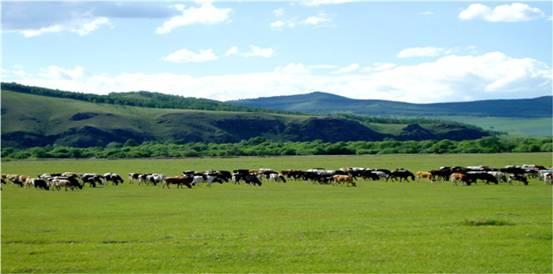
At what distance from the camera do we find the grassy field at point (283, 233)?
16.3 meters

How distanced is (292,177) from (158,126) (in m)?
120

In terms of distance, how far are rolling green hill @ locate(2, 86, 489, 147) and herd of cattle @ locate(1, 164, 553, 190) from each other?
98.8m

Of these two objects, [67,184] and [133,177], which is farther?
[133,177]

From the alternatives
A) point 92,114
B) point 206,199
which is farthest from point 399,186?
point 92,114

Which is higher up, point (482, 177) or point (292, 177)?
point (482, 177)

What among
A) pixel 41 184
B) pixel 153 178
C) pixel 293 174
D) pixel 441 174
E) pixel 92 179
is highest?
pixel 441 174

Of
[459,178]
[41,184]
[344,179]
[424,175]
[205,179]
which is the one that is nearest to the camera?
[459,178]

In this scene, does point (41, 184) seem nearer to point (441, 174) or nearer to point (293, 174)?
point (293, 174)

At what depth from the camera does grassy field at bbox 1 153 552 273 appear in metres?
16.3

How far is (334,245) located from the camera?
18.4 meters

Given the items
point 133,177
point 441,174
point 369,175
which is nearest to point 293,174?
point 369,175

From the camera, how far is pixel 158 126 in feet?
550

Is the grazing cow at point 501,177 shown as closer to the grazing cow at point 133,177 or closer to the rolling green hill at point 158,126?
the grazing cow at point 133,177

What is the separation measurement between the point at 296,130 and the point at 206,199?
144m
